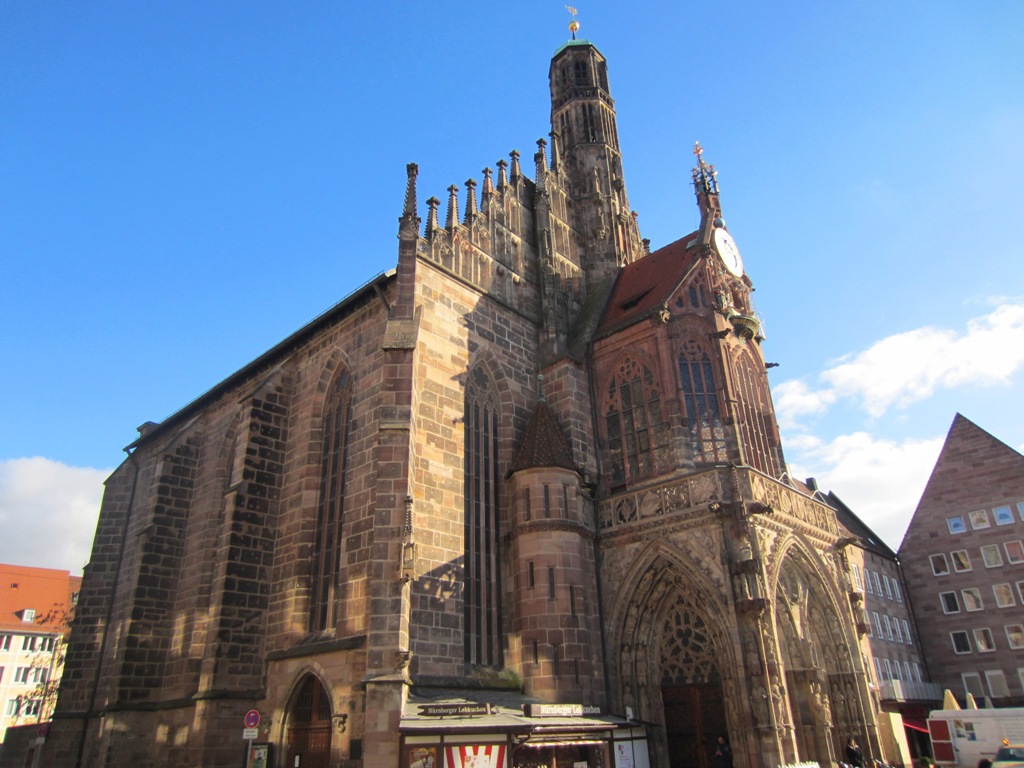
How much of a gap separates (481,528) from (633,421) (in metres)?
5.43

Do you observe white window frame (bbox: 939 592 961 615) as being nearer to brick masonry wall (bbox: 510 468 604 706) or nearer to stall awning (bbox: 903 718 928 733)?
stall awning (bbox: 903 718 928 733)

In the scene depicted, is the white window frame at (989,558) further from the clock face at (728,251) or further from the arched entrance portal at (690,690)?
the arched entrance portal at (690,690)

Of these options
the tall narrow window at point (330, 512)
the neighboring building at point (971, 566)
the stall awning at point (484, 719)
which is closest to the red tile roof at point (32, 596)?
the tall narrow window at point (330, 512)

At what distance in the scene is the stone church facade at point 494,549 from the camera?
1656cm

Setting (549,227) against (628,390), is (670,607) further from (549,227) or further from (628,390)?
(549,227)

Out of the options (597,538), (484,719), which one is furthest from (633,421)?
(484,719)

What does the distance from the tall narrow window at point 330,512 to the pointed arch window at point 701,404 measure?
31.6 feet

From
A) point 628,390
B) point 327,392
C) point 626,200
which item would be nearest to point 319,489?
point 327,392

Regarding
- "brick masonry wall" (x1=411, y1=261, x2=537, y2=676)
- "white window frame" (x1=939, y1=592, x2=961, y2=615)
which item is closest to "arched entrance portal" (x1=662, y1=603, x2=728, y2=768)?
"brick masonry wall" (x1=411, y1=261, x2=537, y2=676)

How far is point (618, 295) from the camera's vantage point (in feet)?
83.9

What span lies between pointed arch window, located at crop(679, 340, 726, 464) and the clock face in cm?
384

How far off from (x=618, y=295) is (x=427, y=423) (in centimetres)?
945

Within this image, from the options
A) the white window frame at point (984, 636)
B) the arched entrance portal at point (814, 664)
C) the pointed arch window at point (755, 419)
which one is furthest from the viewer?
the white window frame at point (984, 636)

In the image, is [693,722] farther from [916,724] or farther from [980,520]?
[980,520]
